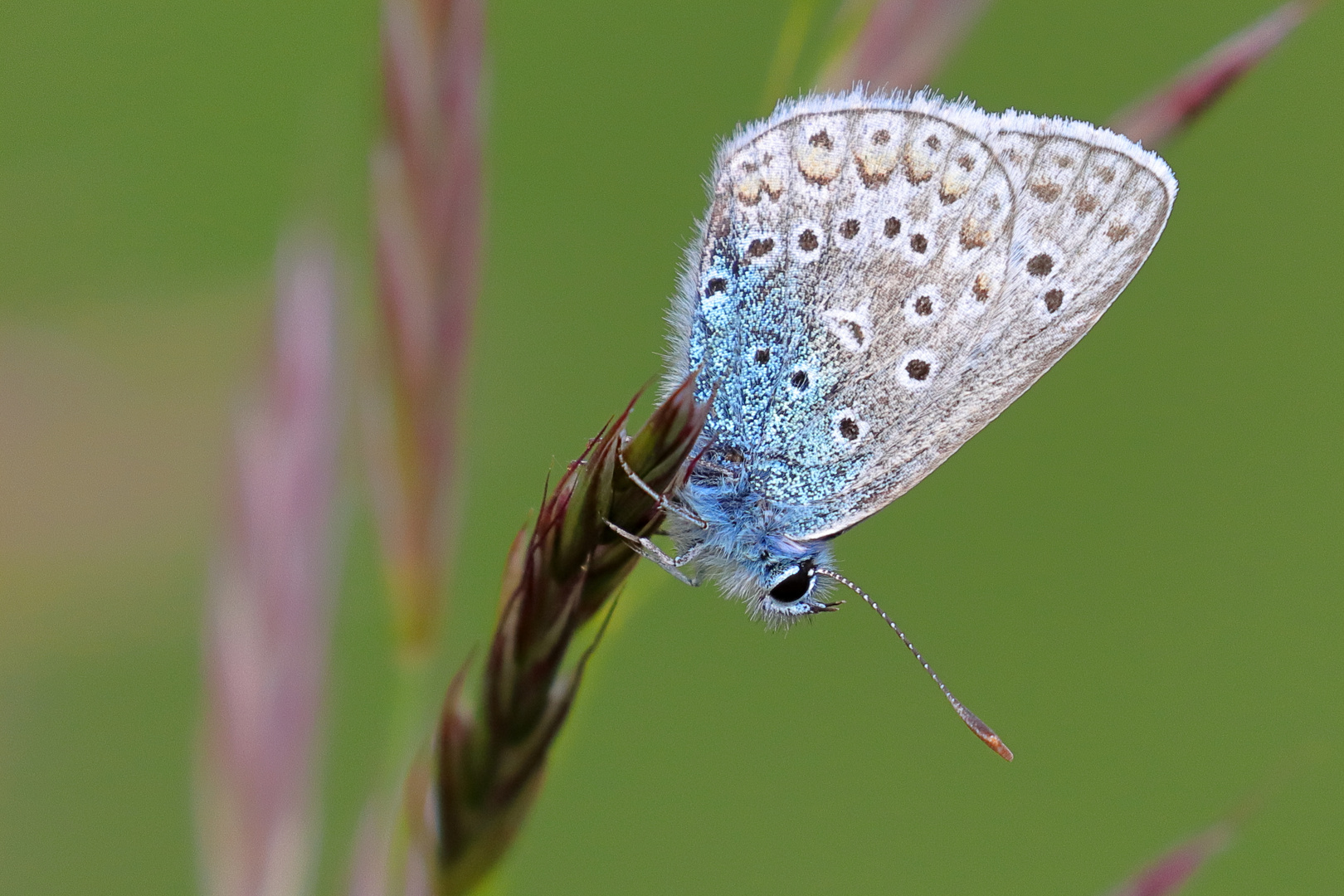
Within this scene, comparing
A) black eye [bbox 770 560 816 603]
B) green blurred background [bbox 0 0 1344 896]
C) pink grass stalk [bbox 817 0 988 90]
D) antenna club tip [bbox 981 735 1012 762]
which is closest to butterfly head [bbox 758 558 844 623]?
black eye [bbox 770 560 816 603]

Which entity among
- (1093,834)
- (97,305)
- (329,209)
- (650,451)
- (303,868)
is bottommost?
(1093,834)

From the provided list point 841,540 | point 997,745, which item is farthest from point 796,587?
point 841,540

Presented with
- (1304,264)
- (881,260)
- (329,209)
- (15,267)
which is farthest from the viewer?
(1304,264)

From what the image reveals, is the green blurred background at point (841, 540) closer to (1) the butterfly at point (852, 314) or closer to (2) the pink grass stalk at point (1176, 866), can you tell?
(1) the butterfly at point (852, 314)

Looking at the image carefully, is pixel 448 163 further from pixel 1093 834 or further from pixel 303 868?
pixel 1093 834

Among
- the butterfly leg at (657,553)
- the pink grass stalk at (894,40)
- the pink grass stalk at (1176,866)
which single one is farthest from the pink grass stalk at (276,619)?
the pink grass stalk at (1176,866)

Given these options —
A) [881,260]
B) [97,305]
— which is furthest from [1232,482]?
[97,305]

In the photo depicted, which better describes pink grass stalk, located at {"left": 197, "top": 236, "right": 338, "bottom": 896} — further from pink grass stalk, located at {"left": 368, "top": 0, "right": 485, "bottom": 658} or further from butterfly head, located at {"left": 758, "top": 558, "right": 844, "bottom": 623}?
butterfly head, located at {"left": 758, "top": 558, "right": 844, "bottom": 623}
